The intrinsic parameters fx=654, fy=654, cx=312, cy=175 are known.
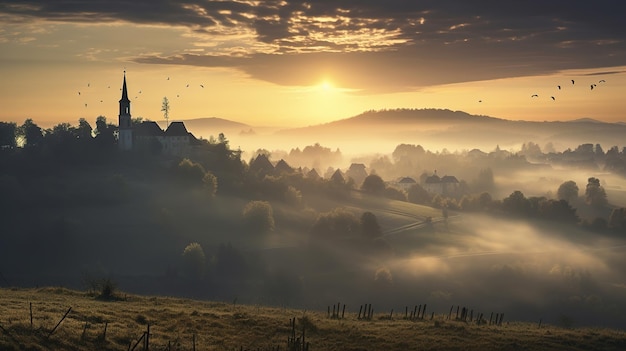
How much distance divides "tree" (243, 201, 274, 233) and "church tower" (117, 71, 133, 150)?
44.3 m

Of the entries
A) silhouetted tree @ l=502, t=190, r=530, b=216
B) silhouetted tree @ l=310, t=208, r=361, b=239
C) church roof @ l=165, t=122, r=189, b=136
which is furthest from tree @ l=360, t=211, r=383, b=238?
silhouetted tree @ l=502, t=190, r=530, b=216

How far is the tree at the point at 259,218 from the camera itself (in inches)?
5605

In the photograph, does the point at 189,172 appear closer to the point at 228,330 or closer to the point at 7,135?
the point at 7,135

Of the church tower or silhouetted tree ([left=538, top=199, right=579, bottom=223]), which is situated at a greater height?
the church tower

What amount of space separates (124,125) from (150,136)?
8.88 metres

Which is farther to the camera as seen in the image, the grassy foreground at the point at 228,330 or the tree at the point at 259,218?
the tree at the point at 259,218

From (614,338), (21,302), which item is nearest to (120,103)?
(21,302)

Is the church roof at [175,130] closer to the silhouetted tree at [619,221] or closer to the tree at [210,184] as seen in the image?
the tree at [210,184]

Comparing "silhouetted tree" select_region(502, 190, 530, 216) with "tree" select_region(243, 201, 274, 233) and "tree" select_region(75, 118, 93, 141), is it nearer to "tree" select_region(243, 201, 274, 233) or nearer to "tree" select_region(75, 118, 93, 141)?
"tree" select_region(243, 201, 274, 233)

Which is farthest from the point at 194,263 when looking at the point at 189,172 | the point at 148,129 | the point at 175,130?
the point at 175,130

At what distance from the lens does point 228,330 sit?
41812 mm

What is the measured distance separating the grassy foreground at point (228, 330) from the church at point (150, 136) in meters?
123

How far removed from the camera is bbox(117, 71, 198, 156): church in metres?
168

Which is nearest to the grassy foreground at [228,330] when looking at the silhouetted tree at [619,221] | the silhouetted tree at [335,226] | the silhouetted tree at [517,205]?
the silhouetted tree at [335,226]
